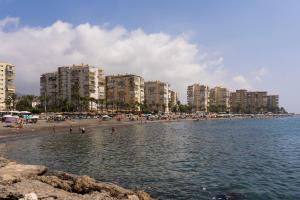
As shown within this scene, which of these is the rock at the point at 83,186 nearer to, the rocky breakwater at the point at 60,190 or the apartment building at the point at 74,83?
the rocky breakwater at the point at 60,190

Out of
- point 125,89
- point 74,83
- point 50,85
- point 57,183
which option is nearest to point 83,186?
point 57,183

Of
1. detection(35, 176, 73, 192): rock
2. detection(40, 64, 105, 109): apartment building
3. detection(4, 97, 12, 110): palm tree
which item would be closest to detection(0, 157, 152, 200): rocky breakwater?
detection(35, 176, 73, 192): rock

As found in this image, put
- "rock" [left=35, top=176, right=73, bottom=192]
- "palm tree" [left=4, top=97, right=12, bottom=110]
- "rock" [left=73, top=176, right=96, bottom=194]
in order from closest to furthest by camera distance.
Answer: "rock" [left=73, top=176, right=96, bottom=194], "rock" [left=35, top=176, right=73, bottom=192], "palm tree" [left=4, top=97, right=12, bottom=110]

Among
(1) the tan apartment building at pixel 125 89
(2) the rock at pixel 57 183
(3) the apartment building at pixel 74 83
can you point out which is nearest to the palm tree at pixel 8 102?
(3) the apartment building at pixel 74 83

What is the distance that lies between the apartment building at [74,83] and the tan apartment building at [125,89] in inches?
750

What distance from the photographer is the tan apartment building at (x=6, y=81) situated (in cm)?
13975

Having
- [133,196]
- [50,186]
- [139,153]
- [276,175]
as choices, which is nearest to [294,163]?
[276,175]

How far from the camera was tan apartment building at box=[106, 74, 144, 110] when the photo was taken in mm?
189875

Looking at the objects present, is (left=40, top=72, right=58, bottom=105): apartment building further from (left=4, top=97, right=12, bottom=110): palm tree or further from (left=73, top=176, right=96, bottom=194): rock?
(left=73, top=176, right=96, bottom=194): rock

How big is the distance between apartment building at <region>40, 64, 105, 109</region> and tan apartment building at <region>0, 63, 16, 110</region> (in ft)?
62.3

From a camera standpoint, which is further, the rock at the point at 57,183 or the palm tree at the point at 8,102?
the palm tree at the point at 8,102

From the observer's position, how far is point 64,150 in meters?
42.3

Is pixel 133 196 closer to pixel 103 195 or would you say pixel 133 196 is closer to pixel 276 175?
pixel 103 195

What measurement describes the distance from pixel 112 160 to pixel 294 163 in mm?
16929
